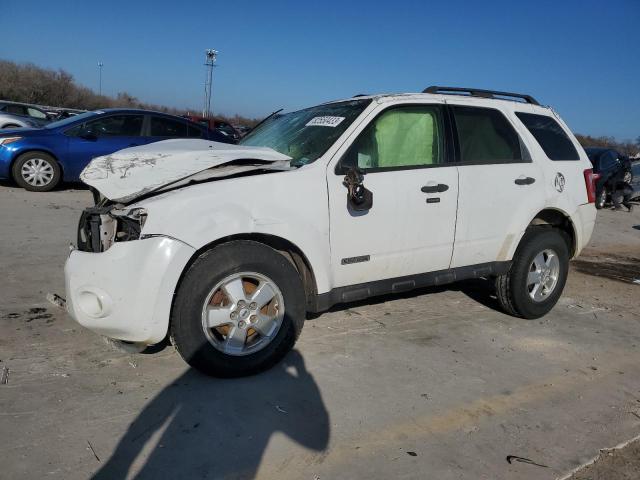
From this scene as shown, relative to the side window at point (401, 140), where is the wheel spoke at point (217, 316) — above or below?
below

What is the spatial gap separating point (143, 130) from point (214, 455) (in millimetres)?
8490

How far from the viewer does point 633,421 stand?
3.09 meters

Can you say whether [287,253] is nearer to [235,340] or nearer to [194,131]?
[235,340]

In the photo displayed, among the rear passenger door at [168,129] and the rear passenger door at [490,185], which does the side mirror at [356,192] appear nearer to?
the rear passenger door at [490,185]

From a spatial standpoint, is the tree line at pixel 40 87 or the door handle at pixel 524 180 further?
the tree line at pixel 40 87

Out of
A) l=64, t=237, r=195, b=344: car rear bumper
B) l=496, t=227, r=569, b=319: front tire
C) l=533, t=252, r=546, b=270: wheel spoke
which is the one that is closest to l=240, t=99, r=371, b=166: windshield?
l=64, t=237, r=195, b=344: car rear bumper

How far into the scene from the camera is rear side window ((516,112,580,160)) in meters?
4.57

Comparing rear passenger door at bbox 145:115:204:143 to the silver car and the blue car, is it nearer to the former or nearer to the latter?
the blue car

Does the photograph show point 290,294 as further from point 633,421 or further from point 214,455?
point 633,421

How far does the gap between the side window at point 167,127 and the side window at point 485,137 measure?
7.20m

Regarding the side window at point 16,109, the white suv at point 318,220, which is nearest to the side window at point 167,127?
the white suv at point 318,220

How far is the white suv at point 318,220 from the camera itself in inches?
116

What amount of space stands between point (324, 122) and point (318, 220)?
0.91 metres

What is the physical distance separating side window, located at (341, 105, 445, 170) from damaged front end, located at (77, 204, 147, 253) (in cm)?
145
